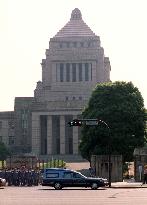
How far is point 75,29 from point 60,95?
2547 centimetres

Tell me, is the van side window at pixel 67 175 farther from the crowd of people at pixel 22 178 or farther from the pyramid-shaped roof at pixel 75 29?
the pyramid-shaped roof at pixel 75 29

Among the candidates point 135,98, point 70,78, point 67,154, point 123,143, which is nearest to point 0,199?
point 123,143

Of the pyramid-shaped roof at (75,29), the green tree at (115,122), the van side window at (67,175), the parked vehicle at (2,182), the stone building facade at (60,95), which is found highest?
the pyramid-shaped roof at (75,29)

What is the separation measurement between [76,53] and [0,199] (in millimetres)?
136833

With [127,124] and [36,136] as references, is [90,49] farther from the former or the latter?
[127,124]

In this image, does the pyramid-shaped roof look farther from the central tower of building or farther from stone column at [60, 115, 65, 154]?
stone column at [60, 115, 65, 154]

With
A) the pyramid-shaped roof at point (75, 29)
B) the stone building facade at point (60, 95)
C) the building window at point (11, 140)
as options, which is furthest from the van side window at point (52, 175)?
the pyramid-shaped roof at point (75, 29)

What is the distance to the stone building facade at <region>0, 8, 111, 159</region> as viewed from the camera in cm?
15600

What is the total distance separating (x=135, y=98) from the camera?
9356cm

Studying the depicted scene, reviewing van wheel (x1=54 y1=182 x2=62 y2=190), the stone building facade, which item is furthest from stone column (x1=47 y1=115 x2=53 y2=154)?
van wheel (x1=54 y1=182 x2=62 y2=190)

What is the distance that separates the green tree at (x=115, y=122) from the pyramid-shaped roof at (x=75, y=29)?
91739mm

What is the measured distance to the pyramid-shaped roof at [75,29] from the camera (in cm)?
18612

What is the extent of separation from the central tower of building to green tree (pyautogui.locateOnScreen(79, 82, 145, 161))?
201 ft

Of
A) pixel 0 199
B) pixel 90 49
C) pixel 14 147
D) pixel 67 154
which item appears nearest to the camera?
pixel 0 199
